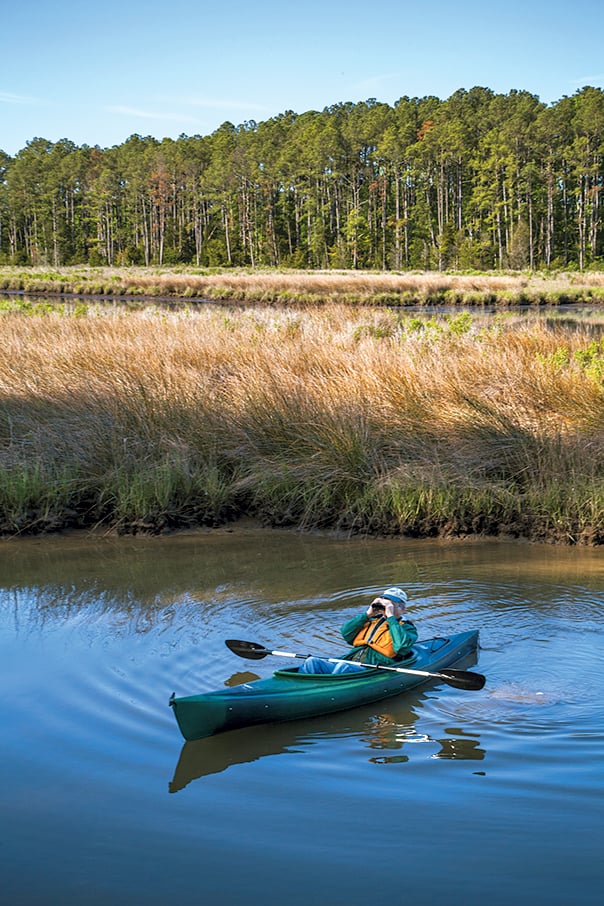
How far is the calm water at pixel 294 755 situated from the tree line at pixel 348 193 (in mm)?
65220

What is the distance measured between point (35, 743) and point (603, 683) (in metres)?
3.49

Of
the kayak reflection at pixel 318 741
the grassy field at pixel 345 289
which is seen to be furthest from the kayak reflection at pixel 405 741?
the grassy field at pixel 345 289

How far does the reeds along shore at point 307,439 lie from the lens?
10148mm

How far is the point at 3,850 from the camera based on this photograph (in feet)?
13.8

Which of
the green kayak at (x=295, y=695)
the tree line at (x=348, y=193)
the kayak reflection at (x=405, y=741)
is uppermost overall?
the tree line at (x=348, y=193)

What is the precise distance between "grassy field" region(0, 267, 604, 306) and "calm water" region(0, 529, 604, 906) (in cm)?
2994

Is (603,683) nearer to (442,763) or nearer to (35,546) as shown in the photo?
(442,763)

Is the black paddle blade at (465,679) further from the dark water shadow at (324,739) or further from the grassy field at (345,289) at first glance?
the grassy field at (345,289)

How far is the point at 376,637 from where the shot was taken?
633 cm

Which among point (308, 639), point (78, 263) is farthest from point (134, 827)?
point (78, 263)

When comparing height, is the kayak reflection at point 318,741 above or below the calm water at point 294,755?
below

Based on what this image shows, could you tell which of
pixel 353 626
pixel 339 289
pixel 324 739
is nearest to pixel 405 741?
pixel 324 739

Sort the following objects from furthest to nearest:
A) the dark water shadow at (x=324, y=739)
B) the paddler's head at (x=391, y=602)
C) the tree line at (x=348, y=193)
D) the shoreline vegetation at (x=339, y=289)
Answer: the tree line at (x=348, y=193), the shoreline vegetation at (x=339, y=289), the paddler's head at (x=391, y=602), the dark water shadow at (x=324, y=739)

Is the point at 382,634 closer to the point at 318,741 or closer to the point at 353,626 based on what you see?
the point at 353,626
